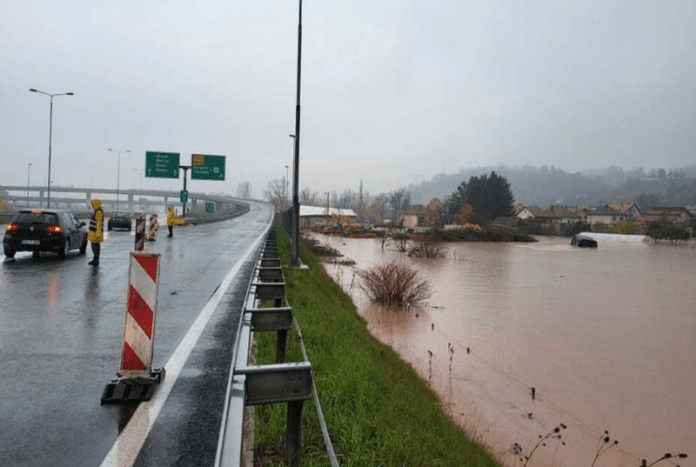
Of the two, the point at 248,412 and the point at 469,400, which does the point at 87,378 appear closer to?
the point at 248,412

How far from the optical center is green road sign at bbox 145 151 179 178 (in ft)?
152

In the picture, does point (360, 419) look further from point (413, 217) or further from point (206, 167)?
point (413, 217)

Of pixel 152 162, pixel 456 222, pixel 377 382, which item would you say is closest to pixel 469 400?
pixel 377 382

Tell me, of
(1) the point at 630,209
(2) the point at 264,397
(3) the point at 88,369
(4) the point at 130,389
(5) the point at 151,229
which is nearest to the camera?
(2) the point at 264,397

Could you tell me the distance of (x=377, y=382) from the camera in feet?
20.3

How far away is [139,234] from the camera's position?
6277 mm

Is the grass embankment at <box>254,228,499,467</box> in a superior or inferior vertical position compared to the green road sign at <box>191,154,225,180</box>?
inferior

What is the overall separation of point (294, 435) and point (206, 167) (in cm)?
4748

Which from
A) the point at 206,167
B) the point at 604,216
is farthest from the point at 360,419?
the point at 604,216

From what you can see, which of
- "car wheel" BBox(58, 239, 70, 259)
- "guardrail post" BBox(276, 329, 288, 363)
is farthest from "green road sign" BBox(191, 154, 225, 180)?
"guardrail post" BBox(276, 329, 288, 363)

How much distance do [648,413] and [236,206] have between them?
108393mm

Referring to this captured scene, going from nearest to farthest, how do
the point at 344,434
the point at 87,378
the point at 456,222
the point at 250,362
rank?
the point at 344,434 → the point at 87,378 → the point at 250,362 → the point at 456,222

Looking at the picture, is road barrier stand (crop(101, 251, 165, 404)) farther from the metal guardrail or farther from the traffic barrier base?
the metal guardrail

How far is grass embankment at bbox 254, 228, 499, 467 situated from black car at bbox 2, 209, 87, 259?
9.29m
